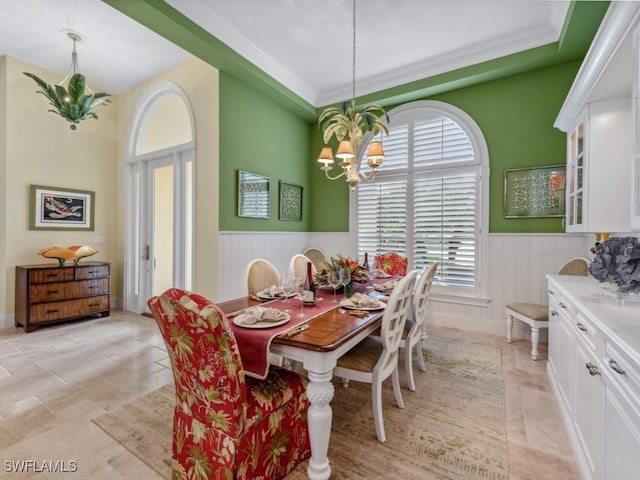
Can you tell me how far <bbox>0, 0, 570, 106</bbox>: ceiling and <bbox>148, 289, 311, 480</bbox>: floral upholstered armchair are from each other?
307 centimetres

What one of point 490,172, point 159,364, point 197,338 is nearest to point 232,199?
point 159,364

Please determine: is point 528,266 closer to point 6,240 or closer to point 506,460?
point 506,460

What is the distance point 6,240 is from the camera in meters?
3.96

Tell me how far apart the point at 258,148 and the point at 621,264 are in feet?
12.6

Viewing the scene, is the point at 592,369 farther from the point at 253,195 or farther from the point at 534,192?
the point at 253,195

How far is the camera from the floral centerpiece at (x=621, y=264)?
1584mm

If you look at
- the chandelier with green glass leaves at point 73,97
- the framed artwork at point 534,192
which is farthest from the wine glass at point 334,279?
the chandelier with green glass leaves at point 73,97

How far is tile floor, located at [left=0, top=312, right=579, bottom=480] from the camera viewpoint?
1689mm

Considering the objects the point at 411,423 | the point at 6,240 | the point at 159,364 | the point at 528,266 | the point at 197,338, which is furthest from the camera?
the point at 6,240

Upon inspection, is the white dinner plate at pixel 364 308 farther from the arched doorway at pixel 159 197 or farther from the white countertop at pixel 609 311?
the arched doorway at pixel 159 197

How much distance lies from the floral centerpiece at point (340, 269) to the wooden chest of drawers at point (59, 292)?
3648mm

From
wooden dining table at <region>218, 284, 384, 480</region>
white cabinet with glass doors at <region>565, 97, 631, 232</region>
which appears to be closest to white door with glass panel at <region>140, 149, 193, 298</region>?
wooden dining table at <region>218, 284, 384, 480</region>

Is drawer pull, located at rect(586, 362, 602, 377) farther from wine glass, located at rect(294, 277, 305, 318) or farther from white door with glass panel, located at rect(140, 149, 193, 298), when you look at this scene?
white door with glass panel, located at rect(140, 149, 193, 298)

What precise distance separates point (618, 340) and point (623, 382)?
0.48 feet
